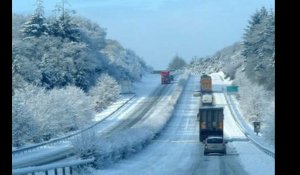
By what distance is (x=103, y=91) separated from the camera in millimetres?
95438

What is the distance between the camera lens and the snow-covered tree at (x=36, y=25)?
75125mm

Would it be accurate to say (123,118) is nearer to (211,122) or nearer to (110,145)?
(211,122)

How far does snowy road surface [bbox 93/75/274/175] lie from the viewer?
31341 mm

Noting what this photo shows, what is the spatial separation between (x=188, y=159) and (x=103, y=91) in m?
56.9

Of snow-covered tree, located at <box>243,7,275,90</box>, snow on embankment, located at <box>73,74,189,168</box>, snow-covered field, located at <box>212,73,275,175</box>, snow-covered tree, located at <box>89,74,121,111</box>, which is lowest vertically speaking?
snow-covered field, located at <box>212,73,275,175</box>

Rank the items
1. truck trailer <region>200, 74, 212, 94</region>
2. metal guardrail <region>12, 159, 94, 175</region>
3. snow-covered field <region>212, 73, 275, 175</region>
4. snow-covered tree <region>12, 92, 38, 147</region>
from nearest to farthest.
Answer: metal guardrail <region>12, 159, 94, 175</region>
snow-covered field <region>212, 73, 275, 175</region>
snow-covered tree <region>12, 92, 38, 147</region>
truck trailer <region>200, 74, 212, 94</region>

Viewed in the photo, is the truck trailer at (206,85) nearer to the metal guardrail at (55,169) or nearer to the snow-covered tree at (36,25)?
the snow-covered tree at (36,25)

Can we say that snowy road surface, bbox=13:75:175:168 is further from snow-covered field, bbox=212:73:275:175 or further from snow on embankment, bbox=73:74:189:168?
snow-covered field, bbox=212:73:275:175

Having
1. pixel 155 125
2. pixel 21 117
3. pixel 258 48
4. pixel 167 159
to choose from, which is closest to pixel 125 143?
pixel 167 159

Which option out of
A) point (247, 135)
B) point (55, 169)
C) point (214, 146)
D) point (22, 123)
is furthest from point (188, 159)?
point (247, 135)

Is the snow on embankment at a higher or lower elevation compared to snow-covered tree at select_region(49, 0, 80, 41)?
lower

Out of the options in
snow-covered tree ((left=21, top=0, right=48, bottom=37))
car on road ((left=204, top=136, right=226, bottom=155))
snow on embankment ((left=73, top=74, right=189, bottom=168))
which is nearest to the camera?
snow on embankment ((left=73, top=74, right=189, bottom=168))

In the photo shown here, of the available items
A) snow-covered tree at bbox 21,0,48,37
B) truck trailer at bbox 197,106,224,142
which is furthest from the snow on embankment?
snow-covered tree at bbox 21,0,48,37

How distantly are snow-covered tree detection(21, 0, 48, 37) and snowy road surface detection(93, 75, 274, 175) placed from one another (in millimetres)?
19368
